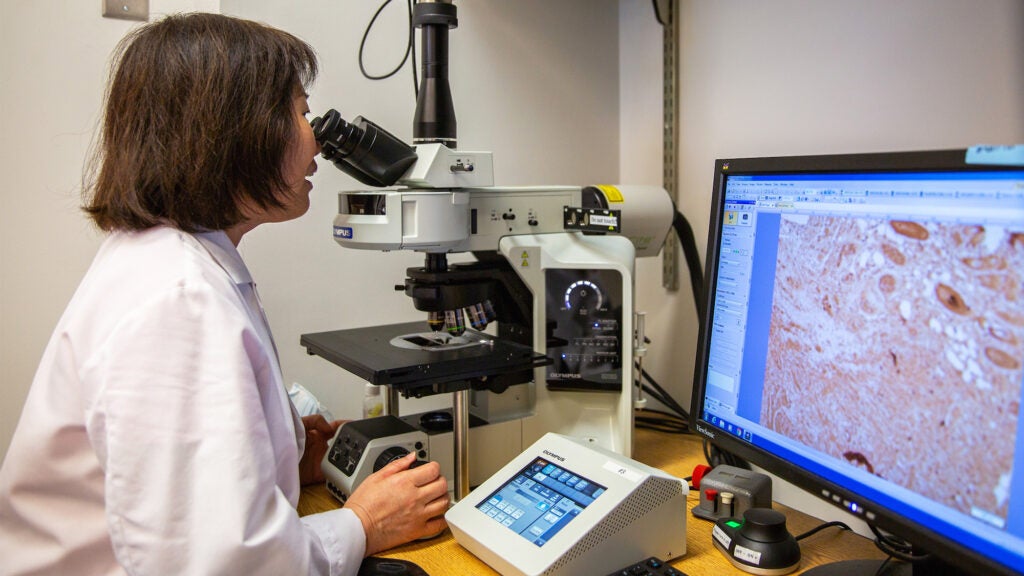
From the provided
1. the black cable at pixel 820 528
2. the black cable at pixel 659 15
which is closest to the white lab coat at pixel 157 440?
the black cable at pixel 820 528

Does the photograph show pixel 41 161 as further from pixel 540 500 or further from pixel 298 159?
pixel 540 500

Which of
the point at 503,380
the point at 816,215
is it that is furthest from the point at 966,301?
the point at 503,380

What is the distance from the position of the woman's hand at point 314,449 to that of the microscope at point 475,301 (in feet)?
0.21

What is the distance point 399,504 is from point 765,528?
0.46 meters

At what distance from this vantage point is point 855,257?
80 centimetres

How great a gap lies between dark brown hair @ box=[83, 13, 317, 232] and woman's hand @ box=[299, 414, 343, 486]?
0.45 m

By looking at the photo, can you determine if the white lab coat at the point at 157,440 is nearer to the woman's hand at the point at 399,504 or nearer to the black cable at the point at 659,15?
the woman's hand at the point at 399,504

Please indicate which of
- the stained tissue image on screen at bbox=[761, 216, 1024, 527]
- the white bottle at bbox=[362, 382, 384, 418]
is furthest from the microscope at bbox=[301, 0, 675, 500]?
the stained tissue image on screen at bbox=[761, 216, 1024, 527]

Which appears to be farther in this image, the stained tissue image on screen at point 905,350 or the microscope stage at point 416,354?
the microscope stage at point 416,354

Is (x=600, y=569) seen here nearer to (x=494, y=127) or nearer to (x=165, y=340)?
(x=165, y=340)

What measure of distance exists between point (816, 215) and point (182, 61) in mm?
734

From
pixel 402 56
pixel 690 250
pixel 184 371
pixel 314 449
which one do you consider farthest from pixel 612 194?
pixel 184 371

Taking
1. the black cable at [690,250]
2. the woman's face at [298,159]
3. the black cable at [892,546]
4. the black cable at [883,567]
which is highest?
the woman's face at [298,159]

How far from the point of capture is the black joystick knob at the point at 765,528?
976 millimetres
